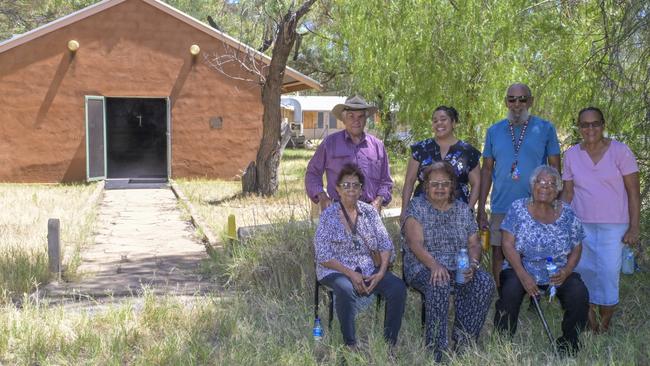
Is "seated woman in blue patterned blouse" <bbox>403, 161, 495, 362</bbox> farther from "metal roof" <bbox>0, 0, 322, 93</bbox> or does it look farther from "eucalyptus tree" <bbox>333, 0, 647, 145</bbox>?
"metal roof" <bbox>0, 0, 322, 93</bbox>

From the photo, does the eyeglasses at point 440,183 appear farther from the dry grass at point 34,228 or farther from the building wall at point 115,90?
the building wall at point 115,90

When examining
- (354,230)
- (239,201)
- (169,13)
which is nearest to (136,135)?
(169,13)

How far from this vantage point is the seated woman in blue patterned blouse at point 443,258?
4.67 metres

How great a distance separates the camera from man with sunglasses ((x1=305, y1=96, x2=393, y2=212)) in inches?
213

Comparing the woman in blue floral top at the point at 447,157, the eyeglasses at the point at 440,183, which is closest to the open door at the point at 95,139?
the woman in blue floral top at the point at 447,157

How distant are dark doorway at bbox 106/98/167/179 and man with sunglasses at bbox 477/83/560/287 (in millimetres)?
15440

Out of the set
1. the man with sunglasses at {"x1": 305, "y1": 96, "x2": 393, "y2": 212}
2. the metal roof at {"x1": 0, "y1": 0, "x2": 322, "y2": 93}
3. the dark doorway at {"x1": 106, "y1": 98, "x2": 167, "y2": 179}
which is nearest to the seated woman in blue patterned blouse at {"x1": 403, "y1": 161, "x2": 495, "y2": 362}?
the man with sunglasses at {"x1": 305, "y1": 96, "x2": 393, "y2": 212}

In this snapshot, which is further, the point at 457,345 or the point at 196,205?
the point at 196,205

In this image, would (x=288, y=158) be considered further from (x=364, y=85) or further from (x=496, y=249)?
(x=496, y=249)

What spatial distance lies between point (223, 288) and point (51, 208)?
5846 millimetres

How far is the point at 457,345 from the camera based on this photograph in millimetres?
4652

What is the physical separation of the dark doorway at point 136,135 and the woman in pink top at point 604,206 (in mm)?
16017

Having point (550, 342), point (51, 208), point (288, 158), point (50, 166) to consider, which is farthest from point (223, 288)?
point (288, 158)

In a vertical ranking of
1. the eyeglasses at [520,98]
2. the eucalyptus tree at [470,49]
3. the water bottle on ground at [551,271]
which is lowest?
the water bottle on ground at [551,271]
